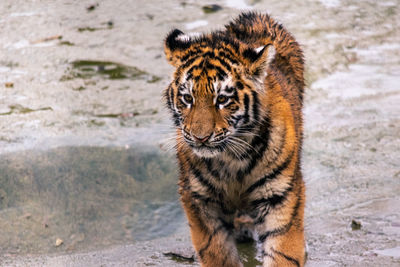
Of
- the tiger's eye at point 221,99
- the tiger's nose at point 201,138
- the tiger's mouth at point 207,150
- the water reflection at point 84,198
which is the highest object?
the tiger's eye at point 221,99

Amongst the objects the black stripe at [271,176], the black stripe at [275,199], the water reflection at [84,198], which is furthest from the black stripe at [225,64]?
the water reflection at [84,198]

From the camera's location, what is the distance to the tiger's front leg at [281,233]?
3.42 metres

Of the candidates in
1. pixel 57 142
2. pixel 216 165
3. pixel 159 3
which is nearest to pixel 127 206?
pixel 57 142

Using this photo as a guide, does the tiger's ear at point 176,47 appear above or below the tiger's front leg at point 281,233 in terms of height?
above

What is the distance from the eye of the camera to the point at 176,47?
3.43 metres

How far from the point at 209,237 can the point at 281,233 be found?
397 millimetres

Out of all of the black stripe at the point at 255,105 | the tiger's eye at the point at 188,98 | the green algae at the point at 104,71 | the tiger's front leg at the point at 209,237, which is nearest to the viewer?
the tiger's eye at the point at 188,98

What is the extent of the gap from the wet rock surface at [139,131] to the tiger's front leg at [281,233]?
58 centimetres

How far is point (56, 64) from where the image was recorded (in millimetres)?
7309

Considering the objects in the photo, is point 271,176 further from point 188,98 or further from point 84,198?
point 84,198

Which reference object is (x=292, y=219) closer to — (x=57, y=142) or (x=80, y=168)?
(x=80, y=168)

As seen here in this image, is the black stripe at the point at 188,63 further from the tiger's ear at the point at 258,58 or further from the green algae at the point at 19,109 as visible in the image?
the green algae at the point at 19,109

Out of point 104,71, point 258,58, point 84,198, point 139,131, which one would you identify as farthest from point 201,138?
point 104,71

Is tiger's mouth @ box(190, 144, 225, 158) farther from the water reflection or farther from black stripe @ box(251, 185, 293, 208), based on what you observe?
the water reflection
